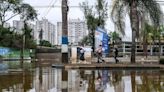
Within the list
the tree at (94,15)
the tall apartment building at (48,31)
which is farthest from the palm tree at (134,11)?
the tall apartment building at (48,31)

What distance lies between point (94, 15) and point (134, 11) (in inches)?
1180

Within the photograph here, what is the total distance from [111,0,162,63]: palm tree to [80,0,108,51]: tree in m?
24.0

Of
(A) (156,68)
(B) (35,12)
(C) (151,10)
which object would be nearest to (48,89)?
(A) (156,68)

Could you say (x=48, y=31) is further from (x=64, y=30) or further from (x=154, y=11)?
(x=154, y=11)

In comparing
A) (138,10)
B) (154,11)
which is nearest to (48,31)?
(138,10)

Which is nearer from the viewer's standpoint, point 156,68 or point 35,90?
point 35,90

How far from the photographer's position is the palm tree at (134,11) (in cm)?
3269

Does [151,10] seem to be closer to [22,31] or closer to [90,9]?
[90,9]

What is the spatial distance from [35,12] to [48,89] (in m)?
55.7

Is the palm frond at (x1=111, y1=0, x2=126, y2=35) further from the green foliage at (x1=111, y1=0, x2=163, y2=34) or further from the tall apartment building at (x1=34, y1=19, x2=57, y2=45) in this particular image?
the tall apartment building at (x1=34, y1=19, x2=57, y2=45)

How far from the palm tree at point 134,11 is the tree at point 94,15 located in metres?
24.0

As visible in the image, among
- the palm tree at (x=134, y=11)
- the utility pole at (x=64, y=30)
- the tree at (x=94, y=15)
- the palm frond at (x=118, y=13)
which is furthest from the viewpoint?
the tree at (x=94, y=15)

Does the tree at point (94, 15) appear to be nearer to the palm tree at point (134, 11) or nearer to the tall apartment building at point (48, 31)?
the palm tree at point (134, 11)

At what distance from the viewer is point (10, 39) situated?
70062mm
